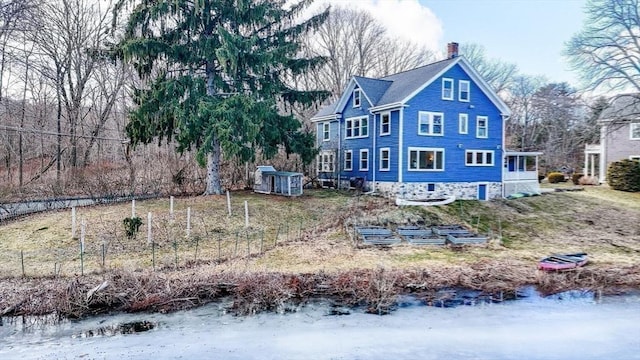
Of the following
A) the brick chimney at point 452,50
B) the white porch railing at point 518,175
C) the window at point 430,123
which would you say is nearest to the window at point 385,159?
the window at point 430,123

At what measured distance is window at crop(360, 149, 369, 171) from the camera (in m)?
23.3

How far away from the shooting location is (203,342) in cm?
797

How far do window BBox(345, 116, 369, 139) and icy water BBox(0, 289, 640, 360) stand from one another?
576 inches

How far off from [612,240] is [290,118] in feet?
45.9

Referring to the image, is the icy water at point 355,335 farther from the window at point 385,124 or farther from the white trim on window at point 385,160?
the window at point 385,124

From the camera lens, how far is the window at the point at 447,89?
72.0ft

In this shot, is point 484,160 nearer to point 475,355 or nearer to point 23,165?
point 475,355

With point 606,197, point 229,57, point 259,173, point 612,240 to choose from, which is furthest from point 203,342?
point 606,197

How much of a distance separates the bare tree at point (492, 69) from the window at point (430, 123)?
27.7 metres

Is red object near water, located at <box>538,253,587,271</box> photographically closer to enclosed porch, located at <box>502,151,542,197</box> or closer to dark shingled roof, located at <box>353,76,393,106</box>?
enclosed porch, located at <box>502,151,542,197</box>

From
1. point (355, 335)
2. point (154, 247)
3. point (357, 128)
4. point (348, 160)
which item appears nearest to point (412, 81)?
point (357, 128)

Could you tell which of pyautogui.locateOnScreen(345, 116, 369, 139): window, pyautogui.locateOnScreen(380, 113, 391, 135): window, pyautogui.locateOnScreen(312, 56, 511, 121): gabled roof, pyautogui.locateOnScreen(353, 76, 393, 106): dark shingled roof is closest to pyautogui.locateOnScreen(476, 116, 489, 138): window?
pyautogui.locateOnScreen(312, 56, 511, 121): gabled roof

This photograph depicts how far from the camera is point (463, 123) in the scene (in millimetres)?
22531

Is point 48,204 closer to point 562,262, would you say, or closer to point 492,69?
point 562,262
